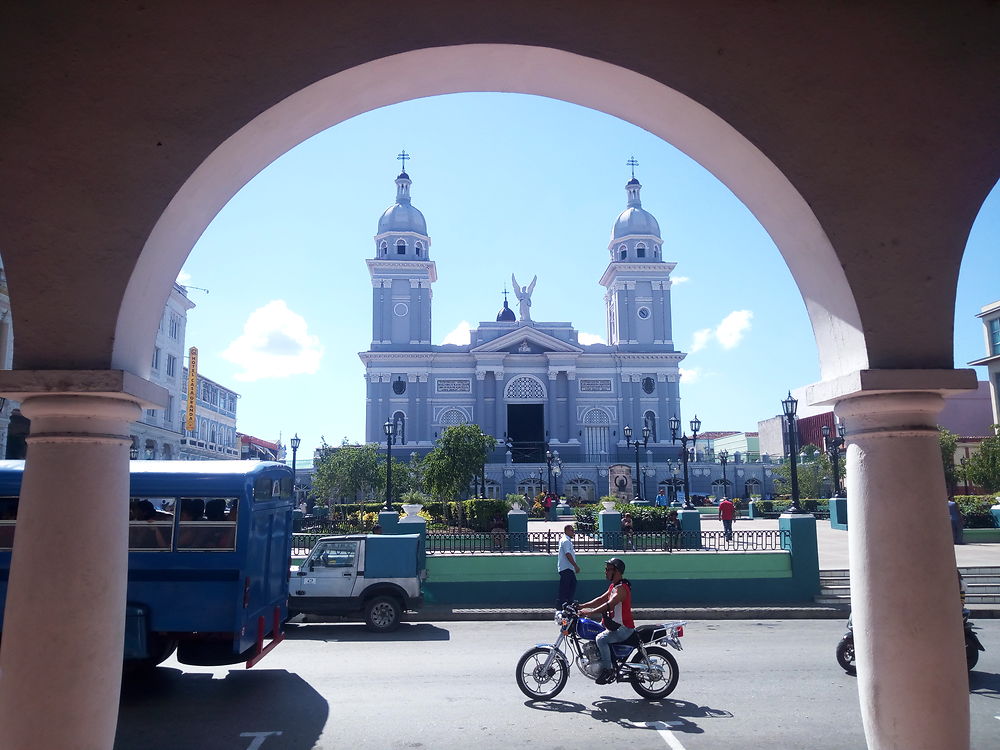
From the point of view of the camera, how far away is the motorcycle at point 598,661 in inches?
307

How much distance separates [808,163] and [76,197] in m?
4.08

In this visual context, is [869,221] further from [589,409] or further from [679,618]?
[589,409]

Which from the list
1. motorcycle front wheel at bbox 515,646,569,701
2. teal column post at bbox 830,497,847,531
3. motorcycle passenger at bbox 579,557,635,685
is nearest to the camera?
motorcycle passenger at bbox 579,557,635,685

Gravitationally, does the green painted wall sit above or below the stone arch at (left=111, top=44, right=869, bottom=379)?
below

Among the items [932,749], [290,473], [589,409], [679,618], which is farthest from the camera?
[589,409]

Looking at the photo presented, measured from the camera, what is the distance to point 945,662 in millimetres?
4074

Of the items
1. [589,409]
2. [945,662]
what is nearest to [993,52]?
[945,662]

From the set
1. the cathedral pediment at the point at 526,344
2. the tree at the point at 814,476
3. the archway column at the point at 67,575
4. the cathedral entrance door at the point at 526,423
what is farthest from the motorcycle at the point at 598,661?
the cathedral pediment at the point at 526,344

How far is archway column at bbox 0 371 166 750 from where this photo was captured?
3.89 meters

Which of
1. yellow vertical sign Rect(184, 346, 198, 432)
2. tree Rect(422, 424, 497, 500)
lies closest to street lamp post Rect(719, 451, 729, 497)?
tree Rect(422, 424, 497, 500)

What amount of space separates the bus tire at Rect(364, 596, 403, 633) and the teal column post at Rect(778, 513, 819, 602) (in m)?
7.69

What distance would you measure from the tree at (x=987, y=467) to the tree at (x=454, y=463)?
67.0ft

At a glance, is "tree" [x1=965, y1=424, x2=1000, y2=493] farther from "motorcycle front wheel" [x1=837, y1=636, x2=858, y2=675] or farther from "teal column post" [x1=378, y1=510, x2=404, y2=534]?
"motorcycle front wheel" [x1=837, y1=636, x2=858, y2=675]

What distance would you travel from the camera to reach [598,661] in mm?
7801
